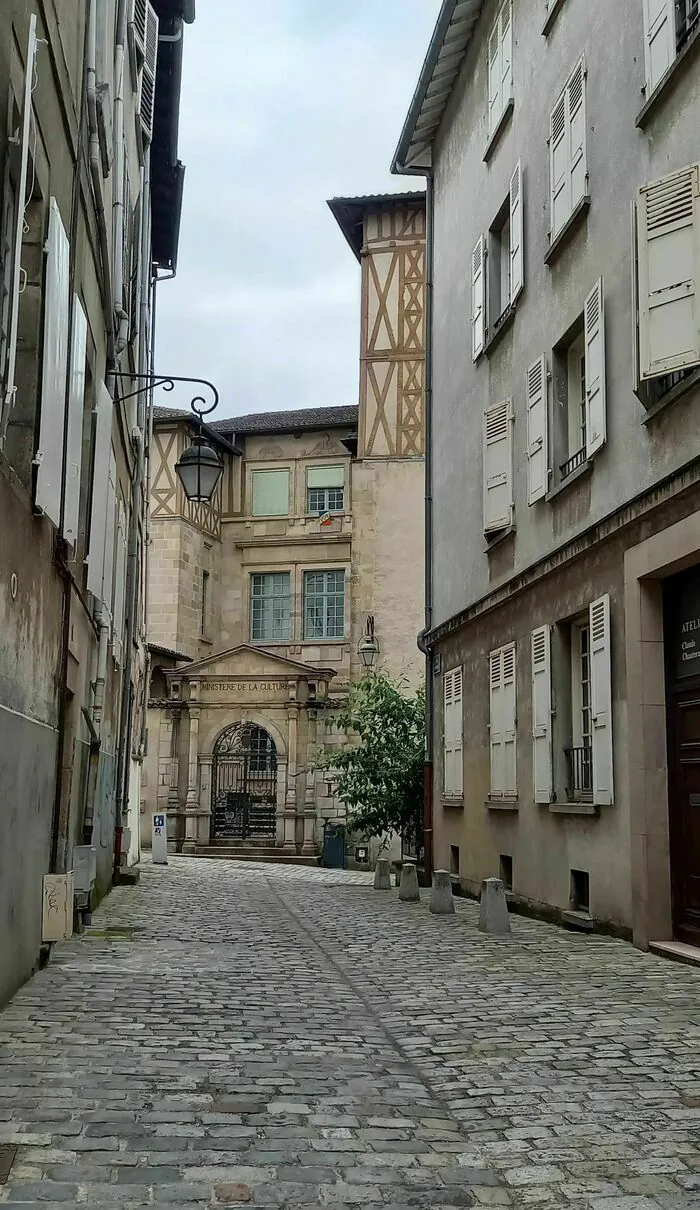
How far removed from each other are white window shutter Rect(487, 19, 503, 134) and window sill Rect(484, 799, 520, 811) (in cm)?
800

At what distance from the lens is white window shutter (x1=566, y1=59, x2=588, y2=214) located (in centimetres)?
1123

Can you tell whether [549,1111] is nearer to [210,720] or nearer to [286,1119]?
[286,1119]

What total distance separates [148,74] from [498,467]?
24.3 ft

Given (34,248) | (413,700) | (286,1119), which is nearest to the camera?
(286,1119)

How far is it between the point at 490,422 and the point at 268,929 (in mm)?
6211

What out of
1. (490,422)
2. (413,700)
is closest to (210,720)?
(413,700)

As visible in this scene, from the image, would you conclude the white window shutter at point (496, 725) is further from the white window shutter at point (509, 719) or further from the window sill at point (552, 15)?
the window sill at point (552, 15)

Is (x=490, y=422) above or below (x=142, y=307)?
below

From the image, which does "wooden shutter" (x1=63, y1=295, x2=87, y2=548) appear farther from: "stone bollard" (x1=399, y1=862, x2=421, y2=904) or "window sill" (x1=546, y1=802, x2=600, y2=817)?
"stone bollard" (x1=399, y1=862, x2=421, y2=904)

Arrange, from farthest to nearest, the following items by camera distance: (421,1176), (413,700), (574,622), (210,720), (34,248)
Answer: (210,720) < (413,700) < (574,622) < (34,248) < (421,1176)

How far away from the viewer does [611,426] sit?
10.2m

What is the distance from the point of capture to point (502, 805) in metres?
13.2

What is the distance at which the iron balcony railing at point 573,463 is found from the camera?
1123 centimetres

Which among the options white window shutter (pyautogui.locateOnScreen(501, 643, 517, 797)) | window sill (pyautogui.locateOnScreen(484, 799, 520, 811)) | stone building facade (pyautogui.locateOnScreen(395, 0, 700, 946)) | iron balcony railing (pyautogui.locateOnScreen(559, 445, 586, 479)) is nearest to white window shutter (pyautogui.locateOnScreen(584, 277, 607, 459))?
stone building facade (pyautogui.locateOnScreen(395, 0, 700, 946))
